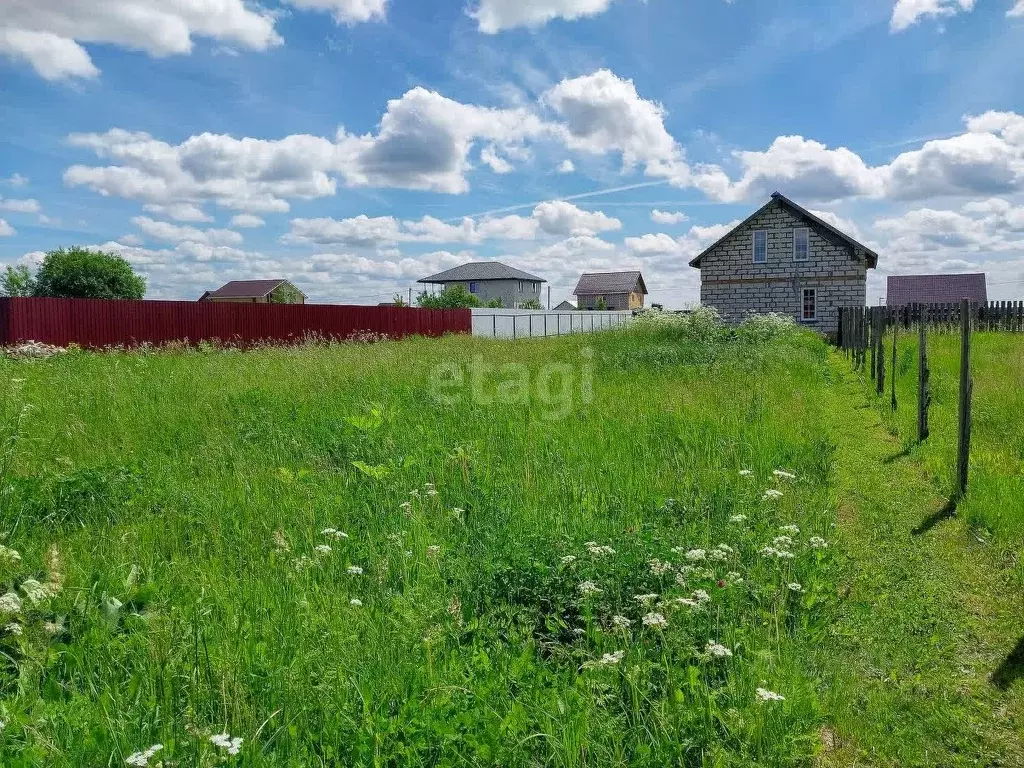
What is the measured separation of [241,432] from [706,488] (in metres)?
5.22

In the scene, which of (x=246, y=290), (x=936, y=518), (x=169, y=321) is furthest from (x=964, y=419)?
(x=246, y=290)

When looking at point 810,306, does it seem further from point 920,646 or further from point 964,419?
point 920,646

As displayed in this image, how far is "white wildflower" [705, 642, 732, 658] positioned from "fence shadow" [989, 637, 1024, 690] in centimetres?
146

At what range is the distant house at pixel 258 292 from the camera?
80.3 metres

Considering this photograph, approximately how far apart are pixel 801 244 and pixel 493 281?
46643 mm

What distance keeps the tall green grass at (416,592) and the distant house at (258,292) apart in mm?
77121

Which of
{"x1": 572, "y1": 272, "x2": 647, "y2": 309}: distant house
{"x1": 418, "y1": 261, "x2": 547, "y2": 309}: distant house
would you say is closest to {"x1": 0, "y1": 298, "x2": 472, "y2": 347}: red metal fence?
{"x1": 418, "y1": 261, "x2": 547, "y2": 309}: distant house

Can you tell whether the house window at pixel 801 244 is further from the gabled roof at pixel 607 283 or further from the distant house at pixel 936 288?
the gabled roof at pixel 607 283

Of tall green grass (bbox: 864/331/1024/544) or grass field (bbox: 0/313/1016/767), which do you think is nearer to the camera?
grass field (bbox: 0/313/1016/767)

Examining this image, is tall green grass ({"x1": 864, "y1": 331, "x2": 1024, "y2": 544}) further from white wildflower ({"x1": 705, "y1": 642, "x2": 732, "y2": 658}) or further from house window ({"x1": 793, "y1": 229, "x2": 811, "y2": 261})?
house window ({"x1": 793, "y1": 229, "x2": 811, "y2": 261})

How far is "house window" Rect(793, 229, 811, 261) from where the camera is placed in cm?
2959

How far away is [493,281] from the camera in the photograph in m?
73.4

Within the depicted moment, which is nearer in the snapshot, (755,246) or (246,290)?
(755,246)

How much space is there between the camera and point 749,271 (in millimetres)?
30594
